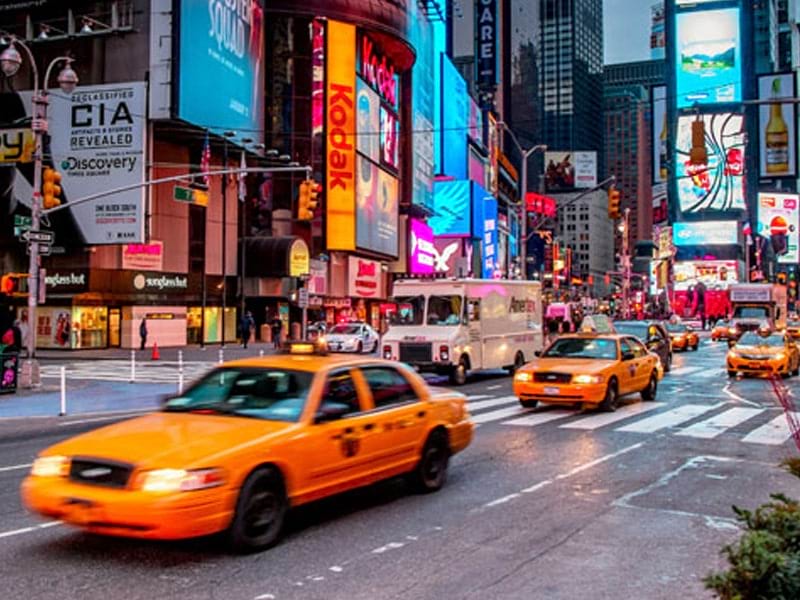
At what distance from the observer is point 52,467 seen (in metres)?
6.44

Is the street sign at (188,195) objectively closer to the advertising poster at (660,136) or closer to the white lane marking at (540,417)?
the white lane marking at (540,417)

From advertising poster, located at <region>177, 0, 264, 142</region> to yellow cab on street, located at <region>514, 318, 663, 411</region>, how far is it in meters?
30.4

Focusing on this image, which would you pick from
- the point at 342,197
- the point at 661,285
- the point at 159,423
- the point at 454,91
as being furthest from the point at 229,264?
the point at 661,285

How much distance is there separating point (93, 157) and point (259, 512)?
3756 cm

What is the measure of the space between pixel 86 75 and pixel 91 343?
45.6 feet

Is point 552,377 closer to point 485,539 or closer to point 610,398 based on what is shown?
point 610,398

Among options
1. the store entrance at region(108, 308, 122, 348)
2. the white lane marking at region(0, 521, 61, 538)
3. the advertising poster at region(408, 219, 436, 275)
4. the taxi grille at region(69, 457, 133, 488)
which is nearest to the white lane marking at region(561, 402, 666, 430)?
the white lane marking at region(0, 521, 61, 538)

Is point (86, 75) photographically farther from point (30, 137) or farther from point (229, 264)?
point (229, 264)

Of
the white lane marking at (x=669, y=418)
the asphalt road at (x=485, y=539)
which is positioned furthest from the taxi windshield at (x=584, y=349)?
the asphalt road at (x=485, y=539)

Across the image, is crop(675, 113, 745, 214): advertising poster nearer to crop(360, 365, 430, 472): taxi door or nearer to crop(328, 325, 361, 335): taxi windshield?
crop(328, 325, 361, 335): taxi windshield

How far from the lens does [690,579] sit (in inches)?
238

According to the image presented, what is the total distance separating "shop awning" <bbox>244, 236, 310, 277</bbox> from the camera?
50.8m

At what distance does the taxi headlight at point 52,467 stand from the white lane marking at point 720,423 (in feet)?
32.2

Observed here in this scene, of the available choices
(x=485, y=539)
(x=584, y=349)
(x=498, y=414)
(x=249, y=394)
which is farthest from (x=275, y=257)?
(x=485, y=539)
